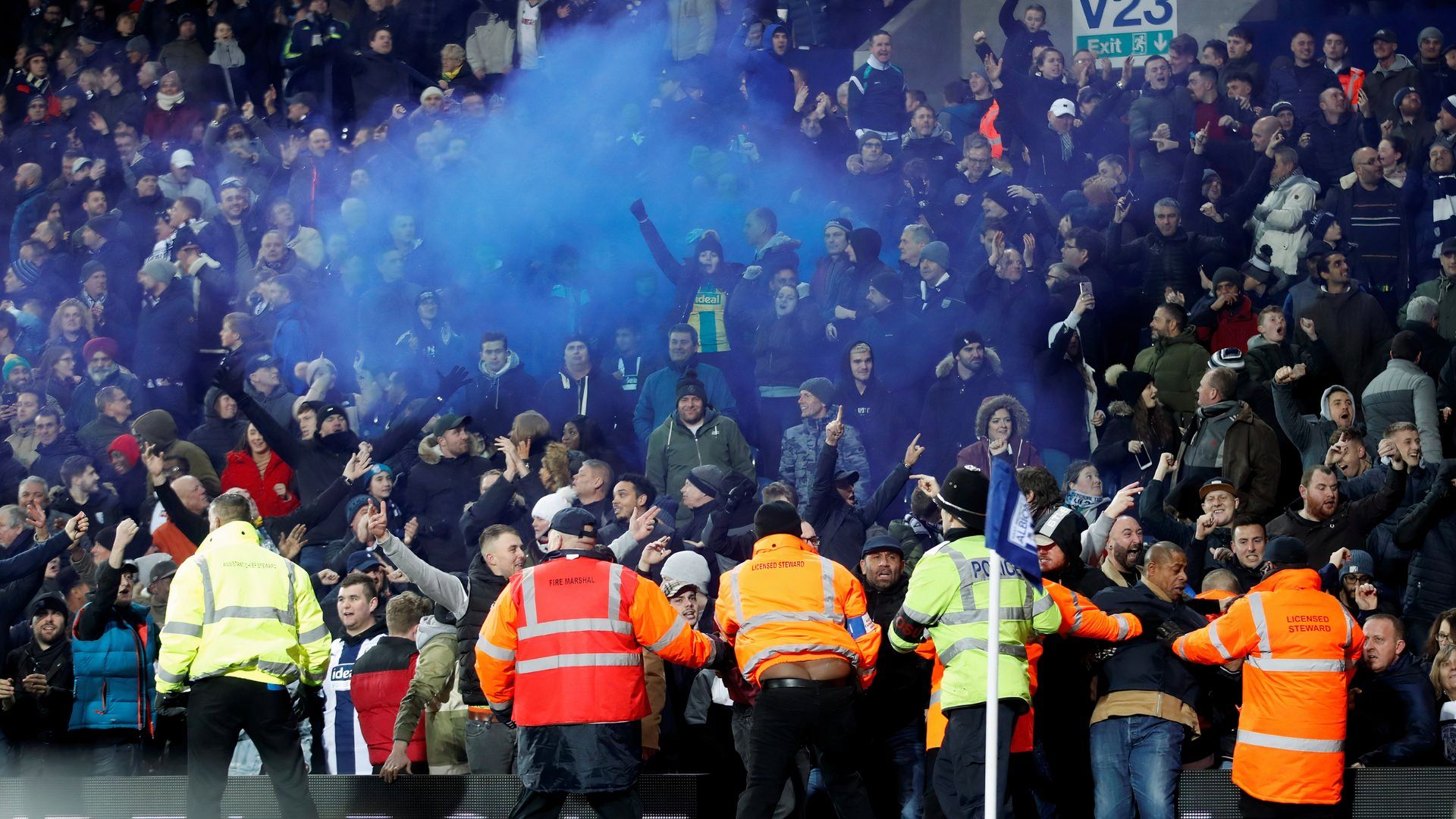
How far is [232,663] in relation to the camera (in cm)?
640

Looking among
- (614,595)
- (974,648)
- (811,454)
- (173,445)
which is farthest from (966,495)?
(173,445)

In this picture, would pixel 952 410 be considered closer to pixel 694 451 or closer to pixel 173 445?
pixel 694 451

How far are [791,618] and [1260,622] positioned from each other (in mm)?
1777

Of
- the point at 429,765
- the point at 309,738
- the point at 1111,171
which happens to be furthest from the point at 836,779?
the point at 1111,171

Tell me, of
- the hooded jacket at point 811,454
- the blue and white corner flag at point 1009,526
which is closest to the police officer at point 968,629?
the blue and white corner flag at point 1009,526

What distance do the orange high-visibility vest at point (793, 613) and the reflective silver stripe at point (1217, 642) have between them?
127 centimetres

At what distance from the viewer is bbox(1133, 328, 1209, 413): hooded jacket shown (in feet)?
33.5

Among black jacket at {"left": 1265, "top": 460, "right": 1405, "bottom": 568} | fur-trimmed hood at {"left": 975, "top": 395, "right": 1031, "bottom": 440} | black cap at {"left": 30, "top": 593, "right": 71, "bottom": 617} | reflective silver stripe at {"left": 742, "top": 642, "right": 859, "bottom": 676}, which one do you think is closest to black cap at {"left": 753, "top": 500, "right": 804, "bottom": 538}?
reflective silver stripe at {"left": 742, "top": 642, "right": 859, "bottom": 676}

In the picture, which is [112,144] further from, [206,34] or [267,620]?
[267,620]

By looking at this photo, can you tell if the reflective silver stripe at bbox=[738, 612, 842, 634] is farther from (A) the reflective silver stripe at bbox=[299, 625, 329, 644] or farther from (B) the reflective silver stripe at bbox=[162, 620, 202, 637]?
(B) the reflective silver stripe at bbox=[162, 620, 202, 637]

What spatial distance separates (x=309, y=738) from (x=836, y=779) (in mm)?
2888

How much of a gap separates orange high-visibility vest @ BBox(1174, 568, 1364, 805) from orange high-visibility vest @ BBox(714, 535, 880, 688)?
1338 mm

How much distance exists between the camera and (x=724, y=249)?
506 inches

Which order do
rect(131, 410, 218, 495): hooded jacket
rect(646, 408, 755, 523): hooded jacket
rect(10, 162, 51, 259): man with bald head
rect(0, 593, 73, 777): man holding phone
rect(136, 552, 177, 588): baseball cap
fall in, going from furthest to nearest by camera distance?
rect(10, 162, 51, 259): man with bald head → rect(131, 410, 218, 495): hooded jacket → rect(646, 408, 755, 523): hooded jacket → rect(136, 552, 177, 588): baseball cap → rect(0, 593, 73, 777): man holding phone
